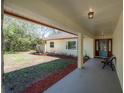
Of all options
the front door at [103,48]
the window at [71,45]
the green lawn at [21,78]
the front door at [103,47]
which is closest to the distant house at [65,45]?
the window at [71,45]

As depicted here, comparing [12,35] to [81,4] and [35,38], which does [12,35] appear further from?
[81,4]

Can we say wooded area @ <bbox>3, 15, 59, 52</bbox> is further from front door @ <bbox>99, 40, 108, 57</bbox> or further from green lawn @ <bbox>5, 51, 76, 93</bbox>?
green lawn @ <bbox>5, 51, 76, 93</bbox>

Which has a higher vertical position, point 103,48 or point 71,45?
point 71,45

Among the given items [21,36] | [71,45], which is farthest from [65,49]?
[21,36]

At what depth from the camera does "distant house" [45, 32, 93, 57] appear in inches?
539

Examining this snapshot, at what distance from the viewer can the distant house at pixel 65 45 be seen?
13.7 m

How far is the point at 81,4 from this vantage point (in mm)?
3523

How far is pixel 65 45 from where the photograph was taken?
15.5 meters

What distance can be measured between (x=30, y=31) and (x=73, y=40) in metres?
10.7

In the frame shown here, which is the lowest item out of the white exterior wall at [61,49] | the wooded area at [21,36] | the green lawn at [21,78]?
the green lawn at [21,78]

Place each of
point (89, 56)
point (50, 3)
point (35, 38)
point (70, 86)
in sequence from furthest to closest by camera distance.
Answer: point (35, 38), point (89, 56), point (70, 86), point (50, 3)

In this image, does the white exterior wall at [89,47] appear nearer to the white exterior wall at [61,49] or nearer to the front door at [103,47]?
the front door at [103,47]

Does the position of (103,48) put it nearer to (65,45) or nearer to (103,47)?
(103,47)

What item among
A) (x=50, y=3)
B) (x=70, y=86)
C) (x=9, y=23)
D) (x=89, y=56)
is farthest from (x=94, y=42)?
(x=9, y=23)
